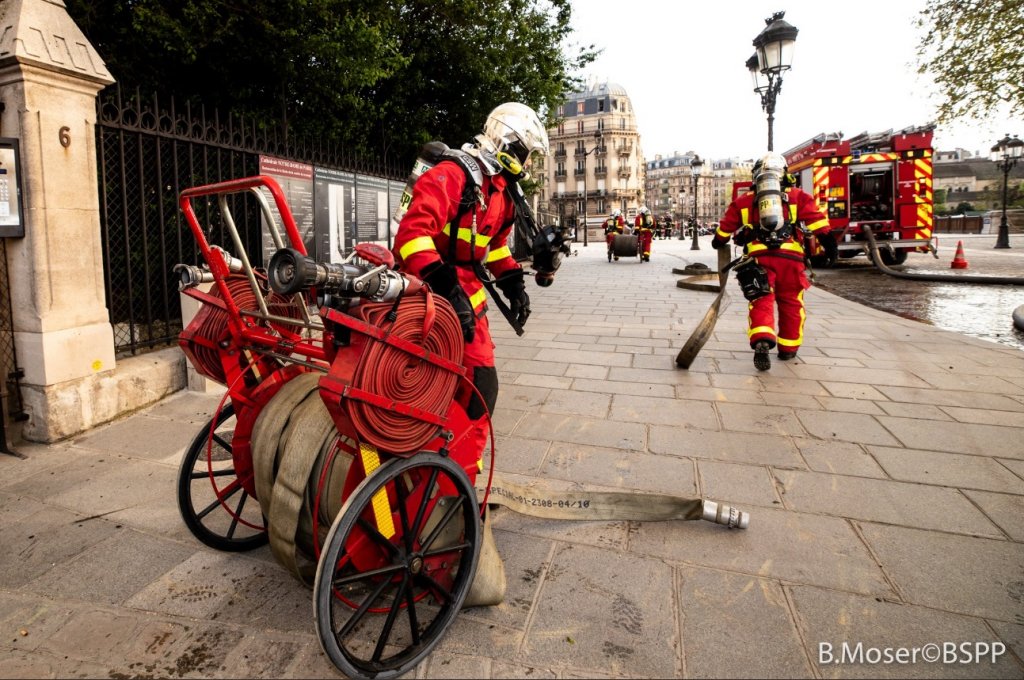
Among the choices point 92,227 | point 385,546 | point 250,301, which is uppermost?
point 92,227

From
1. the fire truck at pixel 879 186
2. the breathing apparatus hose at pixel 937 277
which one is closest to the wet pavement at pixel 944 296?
the breathing apparatus hose at pixel 937 277

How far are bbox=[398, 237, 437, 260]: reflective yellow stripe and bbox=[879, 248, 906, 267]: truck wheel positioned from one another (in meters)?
17.4

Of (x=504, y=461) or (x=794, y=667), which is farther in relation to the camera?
(x=504, y=461)

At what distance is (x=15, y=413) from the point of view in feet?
12.8

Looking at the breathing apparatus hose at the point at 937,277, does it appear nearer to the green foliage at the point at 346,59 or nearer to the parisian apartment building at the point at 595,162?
the green foliage at the point at 346,59

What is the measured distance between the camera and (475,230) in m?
2.87

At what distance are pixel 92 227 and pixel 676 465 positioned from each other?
13.8 ft

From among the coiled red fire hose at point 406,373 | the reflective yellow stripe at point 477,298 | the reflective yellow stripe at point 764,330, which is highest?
the reflective yellow stripe at point 477,298

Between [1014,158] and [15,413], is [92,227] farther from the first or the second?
[1014,158]

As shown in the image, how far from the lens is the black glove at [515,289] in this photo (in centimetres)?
324

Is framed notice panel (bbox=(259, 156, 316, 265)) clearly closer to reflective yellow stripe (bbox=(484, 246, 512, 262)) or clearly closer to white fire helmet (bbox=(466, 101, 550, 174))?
reflective yellow stripe (bbox=(484, 246, 512, 262))

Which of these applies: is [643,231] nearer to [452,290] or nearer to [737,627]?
[452,290]

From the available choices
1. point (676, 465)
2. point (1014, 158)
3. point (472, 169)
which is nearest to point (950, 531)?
point (676, 465)

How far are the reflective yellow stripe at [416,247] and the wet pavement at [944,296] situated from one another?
23.8 ft
